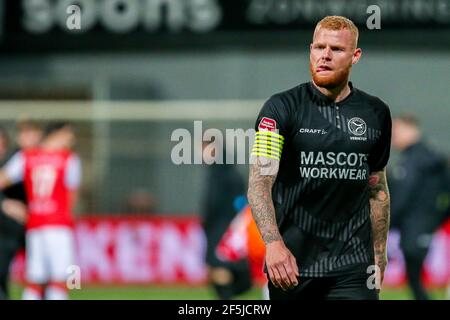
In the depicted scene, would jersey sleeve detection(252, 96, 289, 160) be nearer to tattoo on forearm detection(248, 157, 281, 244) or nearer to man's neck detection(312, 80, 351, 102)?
tattoo on forearm detection(248, 157, 281, 244)

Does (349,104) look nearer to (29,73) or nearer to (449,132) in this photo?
(449,132)

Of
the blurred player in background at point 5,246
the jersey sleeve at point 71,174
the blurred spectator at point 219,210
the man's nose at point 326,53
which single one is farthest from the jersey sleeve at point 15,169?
the man's nose at point 326,53

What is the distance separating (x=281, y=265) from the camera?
6168 millimetres

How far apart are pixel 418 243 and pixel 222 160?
2.53 m

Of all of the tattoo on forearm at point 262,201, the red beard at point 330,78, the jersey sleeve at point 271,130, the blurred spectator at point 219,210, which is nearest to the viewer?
the tattoo on forearm at point 262,201

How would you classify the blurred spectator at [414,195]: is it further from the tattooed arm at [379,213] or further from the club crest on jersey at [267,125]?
the club crest on jersey at [267,125]

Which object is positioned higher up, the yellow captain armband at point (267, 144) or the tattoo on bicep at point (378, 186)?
the yellow captain armband at point (267, 144)

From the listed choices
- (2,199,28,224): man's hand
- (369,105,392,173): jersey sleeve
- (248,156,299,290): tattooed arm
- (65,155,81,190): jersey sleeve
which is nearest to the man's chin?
(369,105,392,173): jersey sleeve

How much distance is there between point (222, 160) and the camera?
47.0 feet

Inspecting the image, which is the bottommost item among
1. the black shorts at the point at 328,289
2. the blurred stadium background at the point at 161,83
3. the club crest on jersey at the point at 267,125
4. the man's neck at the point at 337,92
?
the black shorts at the point at 328,289

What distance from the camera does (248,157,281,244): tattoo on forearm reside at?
6.29 metres

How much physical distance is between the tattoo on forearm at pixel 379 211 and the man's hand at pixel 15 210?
22.7 ft

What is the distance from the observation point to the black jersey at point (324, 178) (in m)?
6.55
